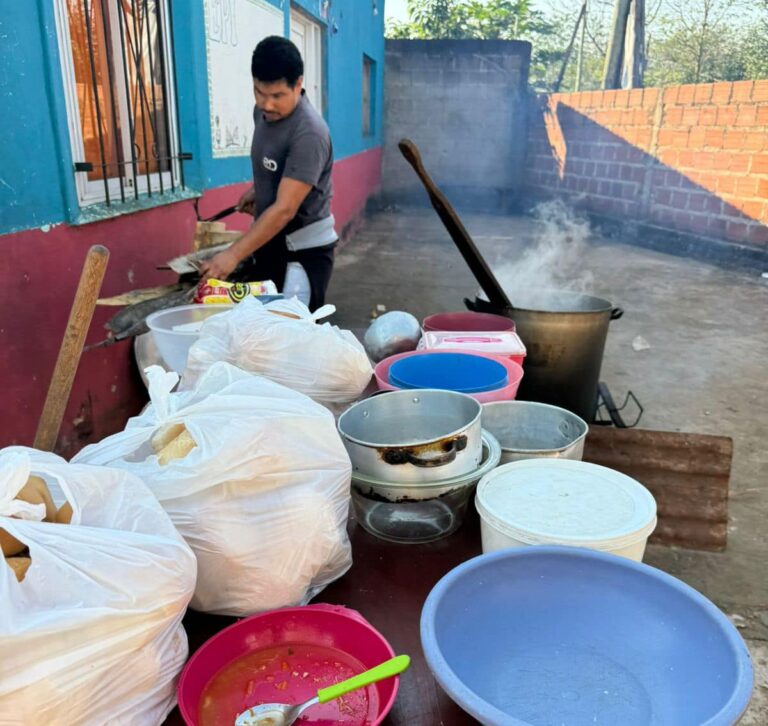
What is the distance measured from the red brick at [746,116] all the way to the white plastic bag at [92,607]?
9081 millimetres

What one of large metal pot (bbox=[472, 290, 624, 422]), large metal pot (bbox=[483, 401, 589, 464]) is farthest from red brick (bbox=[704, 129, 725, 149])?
large metal pot (bbox=[483, 401, 589, 464])

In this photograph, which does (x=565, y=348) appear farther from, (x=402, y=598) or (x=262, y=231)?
(x=402, y=598)

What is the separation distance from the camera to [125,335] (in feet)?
6.16

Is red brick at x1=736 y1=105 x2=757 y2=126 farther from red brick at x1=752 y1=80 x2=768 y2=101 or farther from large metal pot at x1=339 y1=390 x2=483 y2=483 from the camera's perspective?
large metal pot at x1=339 y1=390 x2=483 y2=483

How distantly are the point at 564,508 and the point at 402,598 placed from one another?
12.5 inches

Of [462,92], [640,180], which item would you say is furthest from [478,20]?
[640,180]

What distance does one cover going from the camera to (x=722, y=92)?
8164 mm

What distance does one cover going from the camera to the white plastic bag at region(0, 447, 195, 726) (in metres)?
0.64

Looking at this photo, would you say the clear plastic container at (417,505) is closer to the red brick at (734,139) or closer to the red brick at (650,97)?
the red brick at (734,139)

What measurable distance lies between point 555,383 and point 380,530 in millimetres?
1565

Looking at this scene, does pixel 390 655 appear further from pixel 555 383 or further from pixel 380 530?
pixel 555 383

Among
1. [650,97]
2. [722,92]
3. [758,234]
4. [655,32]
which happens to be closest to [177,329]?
[758,234]

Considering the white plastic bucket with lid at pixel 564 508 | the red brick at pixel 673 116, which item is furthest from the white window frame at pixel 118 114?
the red brick at pixel 673 116

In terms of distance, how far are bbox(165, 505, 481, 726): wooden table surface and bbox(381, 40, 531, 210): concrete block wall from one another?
12656mm
